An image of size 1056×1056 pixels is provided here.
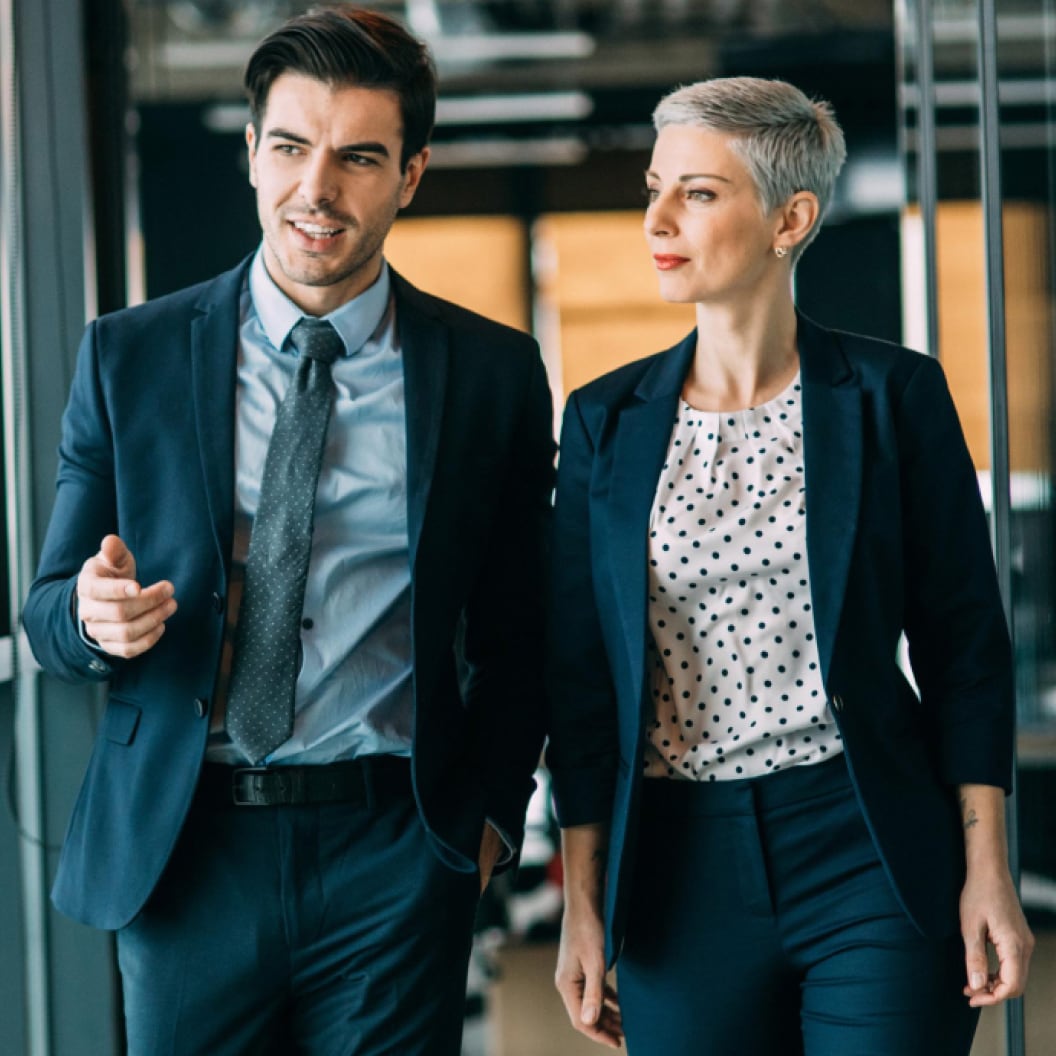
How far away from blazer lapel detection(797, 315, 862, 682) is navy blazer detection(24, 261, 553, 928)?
365mm

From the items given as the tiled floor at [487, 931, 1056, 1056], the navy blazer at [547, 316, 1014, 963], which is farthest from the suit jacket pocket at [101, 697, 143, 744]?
the tiled floor at [487, 931, 1056, 1056]

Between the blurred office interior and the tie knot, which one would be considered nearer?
the tie knot

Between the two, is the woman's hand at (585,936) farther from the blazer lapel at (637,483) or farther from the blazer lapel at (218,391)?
the blazer lapel at (218,391)

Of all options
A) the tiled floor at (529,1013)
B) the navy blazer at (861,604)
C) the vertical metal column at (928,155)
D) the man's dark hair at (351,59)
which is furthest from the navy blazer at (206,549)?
the tiled floor at (529,1013)

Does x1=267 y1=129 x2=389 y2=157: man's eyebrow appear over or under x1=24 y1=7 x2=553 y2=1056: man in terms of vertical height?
over

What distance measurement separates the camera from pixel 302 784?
1639 mm

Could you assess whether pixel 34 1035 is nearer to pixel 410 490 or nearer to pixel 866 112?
pixel 410 490

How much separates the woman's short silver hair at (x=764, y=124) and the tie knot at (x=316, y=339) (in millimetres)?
464

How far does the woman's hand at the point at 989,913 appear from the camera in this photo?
1.59 metres

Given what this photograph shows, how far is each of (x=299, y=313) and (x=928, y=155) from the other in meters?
1.24

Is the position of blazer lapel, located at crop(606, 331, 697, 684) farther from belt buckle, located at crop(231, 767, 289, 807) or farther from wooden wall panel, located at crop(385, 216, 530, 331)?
wooden wall panel, located at crop(385, 216, 530, 331)

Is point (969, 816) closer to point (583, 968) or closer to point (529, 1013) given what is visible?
point (583, 968)

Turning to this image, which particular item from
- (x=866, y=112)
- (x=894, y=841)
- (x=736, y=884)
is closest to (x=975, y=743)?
(x=894, y=841)

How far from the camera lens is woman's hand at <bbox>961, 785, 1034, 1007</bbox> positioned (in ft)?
5.23
